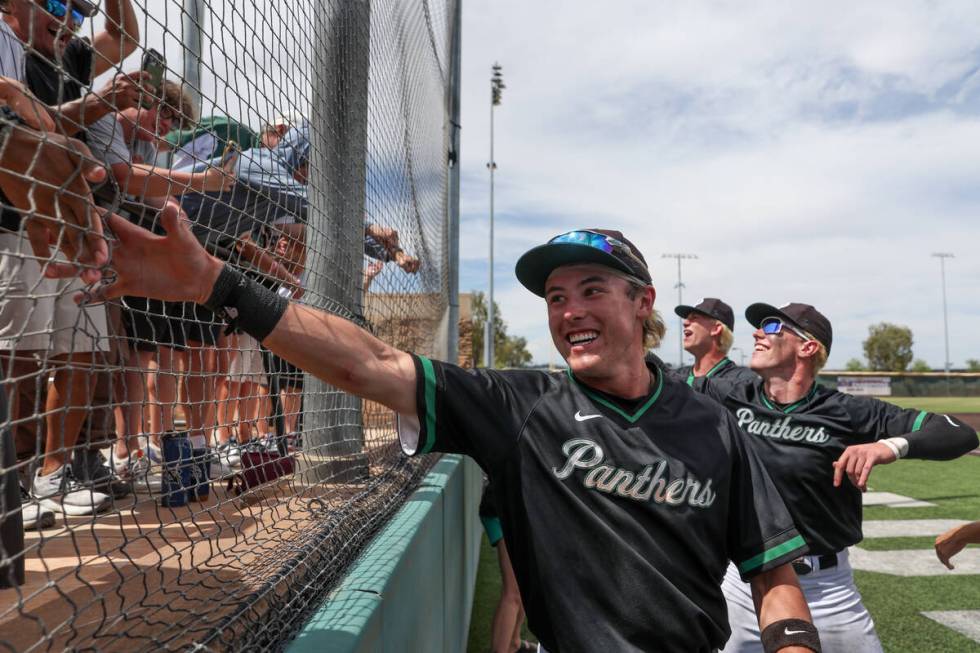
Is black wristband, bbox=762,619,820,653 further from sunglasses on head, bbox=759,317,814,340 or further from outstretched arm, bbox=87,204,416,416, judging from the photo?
sunglasses on head, bbox=759,317,814,340

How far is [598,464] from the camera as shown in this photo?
1.69 metres

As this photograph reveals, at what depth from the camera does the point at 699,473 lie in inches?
67.8

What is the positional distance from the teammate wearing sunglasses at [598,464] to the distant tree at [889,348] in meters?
62.6

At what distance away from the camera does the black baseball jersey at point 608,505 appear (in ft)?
5.22

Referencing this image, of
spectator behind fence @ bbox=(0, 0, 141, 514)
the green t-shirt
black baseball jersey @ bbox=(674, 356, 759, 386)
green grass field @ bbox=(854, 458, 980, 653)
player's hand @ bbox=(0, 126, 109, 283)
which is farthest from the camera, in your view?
black baseball jersey @ bbox=(674, 356, 759, 386)

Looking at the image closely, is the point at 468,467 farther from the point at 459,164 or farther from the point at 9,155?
the point at 9,155

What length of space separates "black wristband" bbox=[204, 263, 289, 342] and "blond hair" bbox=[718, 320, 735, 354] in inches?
157

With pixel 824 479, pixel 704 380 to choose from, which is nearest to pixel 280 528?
pixel 824 479

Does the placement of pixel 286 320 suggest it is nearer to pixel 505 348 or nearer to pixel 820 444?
pixel 820 444

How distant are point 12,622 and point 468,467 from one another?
3.76 metres

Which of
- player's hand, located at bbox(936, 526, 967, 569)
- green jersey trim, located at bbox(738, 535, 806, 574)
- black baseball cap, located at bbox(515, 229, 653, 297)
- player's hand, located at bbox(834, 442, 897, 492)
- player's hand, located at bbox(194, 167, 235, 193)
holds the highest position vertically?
player's hand, located at bbox(194, 167, 235, 193)

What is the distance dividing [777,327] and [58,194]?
3.23 metres

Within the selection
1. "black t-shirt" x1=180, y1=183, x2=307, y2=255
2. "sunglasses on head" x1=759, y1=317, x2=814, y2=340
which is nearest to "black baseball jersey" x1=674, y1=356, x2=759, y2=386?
"sunglasses on head" x1=759, y1=317, x2=814, y2=340

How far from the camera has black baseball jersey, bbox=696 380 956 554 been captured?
2.96m
